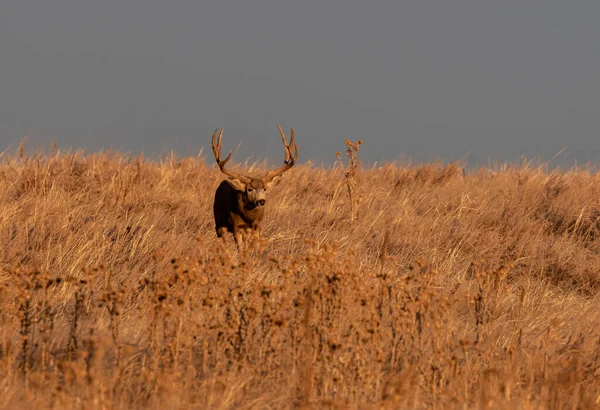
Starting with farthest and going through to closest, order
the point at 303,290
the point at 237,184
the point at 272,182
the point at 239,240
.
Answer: the point at 272,182 < the point at 237,184 < the point at 239,240 < the point at 303,290

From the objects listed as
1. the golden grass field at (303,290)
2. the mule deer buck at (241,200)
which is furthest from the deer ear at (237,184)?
the golden grass field at (303,290)

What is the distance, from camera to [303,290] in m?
4.75

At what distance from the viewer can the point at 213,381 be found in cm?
405

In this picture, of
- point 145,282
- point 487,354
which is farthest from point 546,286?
point 145,282

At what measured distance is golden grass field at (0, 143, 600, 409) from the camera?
14.0 ft

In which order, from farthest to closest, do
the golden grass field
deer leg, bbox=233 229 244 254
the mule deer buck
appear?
the mule deer buck
deer leg, bbox=233 229 244 254
the golden grass field

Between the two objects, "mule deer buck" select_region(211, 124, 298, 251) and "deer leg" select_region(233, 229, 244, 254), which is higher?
"mule deer buck" select_region(211, 124, 298, 251)

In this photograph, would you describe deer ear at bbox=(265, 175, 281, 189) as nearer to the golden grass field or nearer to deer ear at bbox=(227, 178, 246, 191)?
deer ear at bbox=(227, 178, 246, 191)

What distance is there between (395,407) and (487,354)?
116 centimetres

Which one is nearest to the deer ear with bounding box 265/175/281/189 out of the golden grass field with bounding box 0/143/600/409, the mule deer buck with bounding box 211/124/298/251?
the mule deer buck with bounding box 211/124/298/251

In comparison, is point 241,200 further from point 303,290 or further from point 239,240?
point 303,290

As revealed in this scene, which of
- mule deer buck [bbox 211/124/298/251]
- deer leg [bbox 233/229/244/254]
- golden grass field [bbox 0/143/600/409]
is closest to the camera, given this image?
golden grass field [bbox 0/143/600/409]

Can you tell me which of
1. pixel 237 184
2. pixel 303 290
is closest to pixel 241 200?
pixel 237 184

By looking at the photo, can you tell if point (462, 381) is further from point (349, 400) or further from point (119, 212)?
point (119, 212)
